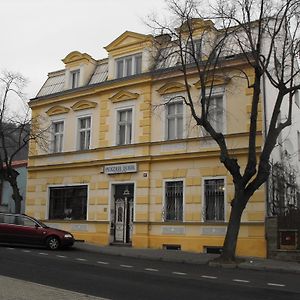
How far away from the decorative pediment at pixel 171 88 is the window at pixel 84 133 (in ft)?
16.2

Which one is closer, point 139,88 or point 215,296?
point 215,296

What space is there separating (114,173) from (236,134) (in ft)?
21.8

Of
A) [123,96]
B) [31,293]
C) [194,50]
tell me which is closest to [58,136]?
[123,96]

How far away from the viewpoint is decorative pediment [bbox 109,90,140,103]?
77.9ft

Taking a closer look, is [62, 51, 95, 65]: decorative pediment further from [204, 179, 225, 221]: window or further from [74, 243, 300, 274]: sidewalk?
[204, 179, 225, 221]: window

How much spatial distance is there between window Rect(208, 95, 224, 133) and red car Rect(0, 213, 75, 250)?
27.4ft

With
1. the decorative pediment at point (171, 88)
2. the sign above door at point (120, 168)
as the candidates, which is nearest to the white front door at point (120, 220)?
the sign above door at point (120, 168)

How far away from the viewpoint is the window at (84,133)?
25688 millimetres

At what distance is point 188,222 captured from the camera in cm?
2105

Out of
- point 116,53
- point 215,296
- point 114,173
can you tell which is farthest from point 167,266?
point 116,53

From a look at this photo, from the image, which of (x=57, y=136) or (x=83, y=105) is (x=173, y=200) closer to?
(x=83, y=105)

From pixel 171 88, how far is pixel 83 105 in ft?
18.6

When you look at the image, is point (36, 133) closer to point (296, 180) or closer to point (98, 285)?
point (296, 180)

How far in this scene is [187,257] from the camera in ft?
60.6
